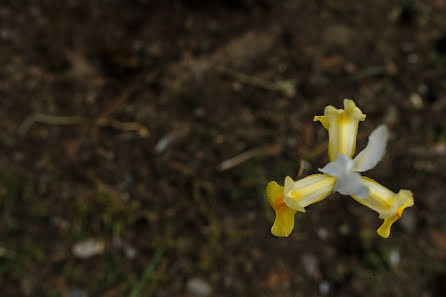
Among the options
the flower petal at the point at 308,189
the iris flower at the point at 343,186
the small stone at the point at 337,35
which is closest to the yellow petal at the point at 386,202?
the iris flower at the point at 343,186

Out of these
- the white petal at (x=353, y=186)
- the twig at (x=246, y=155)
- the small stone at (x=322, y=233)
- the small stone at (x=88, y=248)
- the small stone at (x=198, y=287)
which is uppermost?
the white petal at (x=353, y=186)

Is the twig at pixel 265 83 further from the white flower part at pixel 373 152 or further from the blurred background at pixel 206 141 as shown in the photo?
the white flower part at pixel 373 152

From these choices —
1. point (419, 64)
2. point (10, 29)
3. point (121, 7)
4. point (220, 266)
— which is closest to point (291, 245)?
point (220, 266)

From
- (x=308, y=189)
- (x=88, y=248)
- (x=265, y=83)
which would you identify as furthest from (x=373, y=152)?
(x=88, y=248)

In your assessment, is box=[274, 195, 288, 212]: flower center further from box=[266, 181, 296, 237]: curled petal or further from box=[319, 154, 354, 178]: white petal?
box=[319, 154, 354, 178]: white petal

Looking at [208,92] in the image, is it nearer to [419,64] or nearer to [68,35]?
[68,35]

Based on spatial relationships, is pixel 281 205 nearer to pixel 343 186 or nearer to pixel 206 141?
pixel 343 186
